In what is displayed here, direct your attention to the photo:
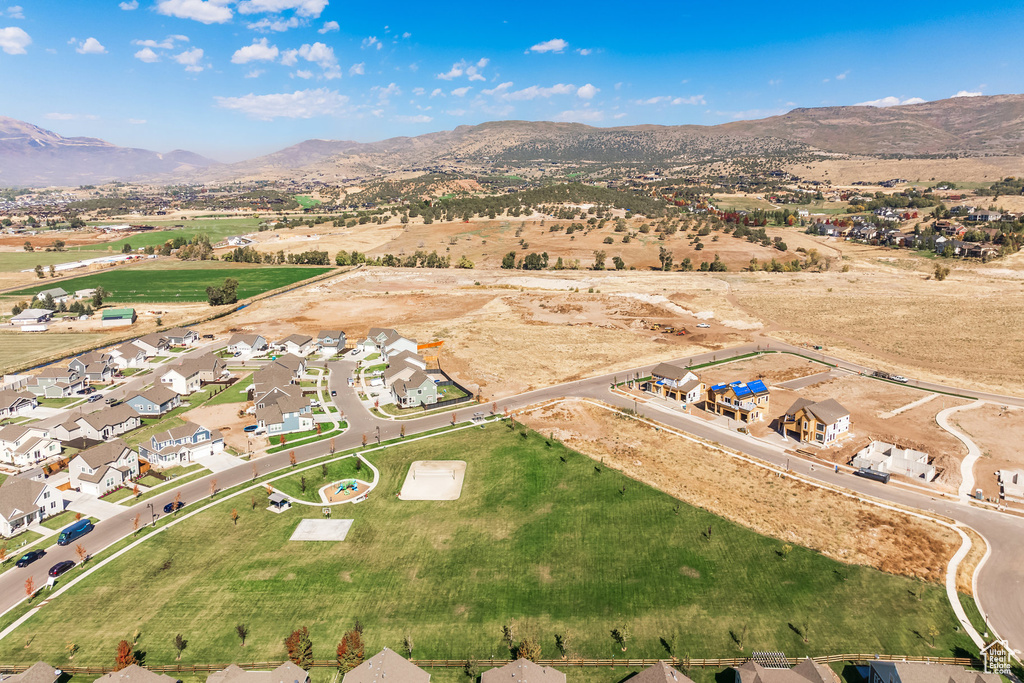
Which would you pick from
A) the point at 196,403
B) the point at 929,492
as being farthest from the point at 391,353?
the point at 929,492

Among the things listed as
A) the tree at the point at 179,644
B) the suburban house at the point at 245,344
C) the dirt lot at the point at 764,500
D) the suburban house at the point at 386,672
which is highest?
the suburban house at the point at 245,344

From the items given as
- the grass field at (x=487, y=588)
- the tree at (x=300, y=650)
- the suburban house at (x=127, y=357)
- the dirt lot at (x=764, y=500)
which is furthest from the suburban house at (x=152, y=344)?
the tree at (x=300, y=650)

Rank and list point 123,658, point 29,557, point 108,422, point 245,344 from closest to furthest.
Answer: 1. point 123,658
2. point 29,557
3. point 108,422
4. point 245,344

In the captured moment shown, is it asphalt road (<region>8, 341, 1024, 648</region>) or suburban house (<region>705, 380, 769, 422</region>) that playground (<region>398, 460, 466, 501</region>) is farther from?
suburban house (<region>705, 380, 769, 422</region>)

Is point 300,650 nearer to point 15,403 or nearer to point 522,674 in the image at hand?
point 522,674

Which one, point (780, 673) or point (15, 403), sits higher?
point (15, 403)

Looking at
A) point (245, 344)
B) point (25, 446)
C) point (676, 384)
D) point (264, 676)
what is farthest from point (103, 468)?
point (676, 384)

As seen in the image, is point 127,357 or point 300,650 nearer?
point 300,650

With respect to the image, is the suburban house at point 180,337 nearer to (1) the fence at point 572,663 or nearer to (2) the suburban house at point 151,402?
(2) the suburban house at point 151,402
